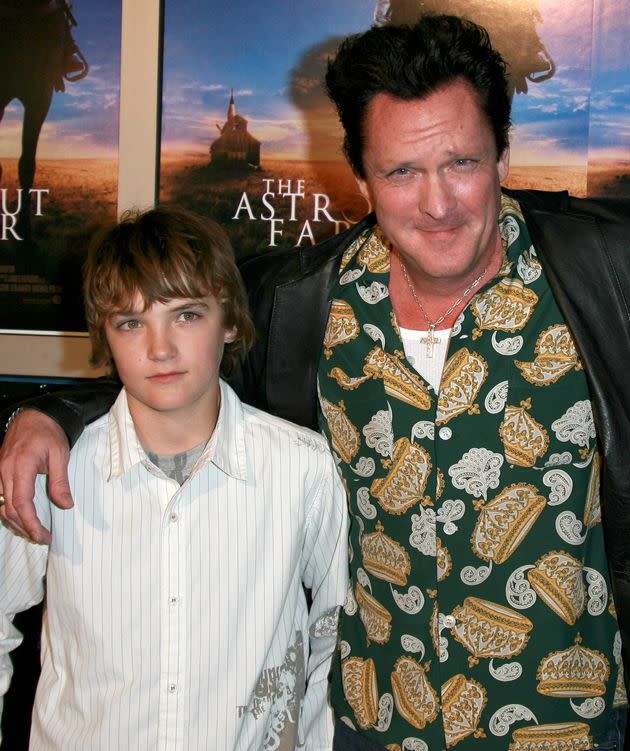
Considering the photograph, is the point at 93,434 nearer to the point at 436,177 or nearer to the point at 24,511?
the point at 24,511

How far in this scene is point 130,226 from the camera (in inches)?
58.3

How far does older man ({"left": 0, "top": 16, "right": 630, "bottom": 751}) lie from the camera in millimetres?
1298

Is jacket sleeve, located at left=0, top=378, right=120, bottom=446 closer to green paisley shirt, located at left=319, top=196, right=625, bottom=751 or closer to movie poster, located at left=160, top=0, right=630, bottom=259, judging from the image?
green paisley shirt, located at left=319, top=196, right=625, bottom=751

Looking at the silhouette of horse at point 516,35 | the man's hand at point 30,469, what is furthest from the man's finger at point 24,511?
the silhouette of horse at point 516,35

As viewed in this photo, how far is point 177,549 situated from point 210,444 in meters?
0.18

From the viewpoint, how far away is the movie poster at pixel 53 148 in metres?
2.39

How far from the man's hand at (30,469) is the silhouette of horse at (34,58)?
140cm

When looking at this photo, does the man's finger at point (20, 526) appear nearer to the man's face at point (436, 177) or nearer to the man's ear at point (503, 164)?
Result: the man's face at point (436, 177)

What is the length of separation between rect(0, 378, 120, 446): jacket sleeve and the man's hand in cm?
3

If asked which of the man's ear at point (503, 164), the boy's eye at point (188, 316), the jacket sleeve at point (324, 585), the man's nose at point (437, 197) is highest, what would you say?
the man's ear at point (503, 164)

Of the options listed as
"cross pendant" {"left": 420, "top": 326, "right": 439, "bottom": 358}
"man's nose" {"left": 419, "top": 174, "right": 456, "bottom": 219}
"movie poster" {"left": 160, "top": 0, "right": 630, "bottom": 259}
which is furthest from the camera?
"movie poster" {"left": 160, "top": 0, "right": 630, "bottom": 259}

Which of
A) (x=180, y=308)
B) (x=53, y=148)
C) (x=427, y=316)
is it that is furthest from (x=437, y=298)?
(x=53, y=148)

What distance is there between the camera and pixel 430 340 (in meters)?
1.41

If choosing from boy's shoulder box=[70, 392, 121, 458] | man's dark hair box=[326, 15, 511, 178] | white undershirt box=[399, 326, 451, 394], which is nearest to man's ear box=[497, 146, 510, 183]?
man's dark hair box=[326, 15, 511, 178]
